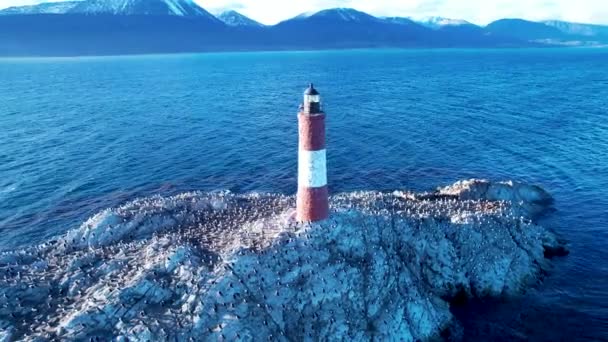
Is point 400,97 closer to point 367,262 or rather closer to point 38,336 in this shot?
point 367,262

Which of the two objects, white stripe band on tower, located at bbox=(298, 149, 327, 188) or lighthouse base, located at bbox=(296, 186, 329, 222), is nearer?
white stripe band on tower, located at bbox=(298, 149, 327, 188)

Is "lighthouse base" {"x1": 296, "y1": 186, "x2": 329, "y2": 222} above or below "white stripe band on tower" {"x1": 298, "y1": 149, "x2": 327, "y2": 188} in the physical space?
below

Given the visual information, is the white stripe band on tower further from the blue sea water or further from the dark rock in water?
the blue sea water

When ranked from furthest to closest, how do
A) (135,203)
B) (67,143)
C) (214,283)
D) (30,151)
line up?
A: (67,143), (30,151), (135,203), (214,283)

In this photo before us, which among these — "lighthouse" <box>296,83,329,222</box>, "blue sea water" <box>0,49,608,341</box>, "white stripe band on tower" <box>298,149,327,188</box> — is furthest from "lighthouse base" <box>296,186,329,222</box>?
"blue sea water" <box>0,49,608,341</box>

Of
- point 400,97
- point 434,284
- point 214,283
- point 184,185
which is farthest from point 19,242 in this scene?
point 400,97

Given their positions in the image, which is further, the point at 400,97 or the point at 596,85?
the point at 596,85

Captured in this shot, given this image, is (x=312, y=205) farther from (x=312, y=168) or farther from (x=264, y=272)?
(x=264, y=272)

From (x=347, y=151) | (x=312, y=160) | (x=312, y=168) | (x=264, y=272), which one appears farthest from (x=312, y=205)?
(x=347, y=151)
